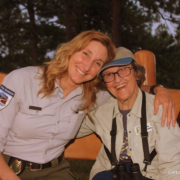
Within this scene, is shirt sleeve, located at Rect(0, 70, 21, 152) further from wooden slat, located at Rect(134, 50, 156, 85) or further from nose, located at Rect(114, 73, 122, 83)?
wooden slat, located at Rect(134, 50, 156, 85)

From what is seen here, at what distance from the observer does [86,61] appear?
2.70 m

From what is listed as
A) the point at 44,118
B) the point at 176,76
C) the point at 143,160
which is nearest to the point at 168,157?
the point at 143,160

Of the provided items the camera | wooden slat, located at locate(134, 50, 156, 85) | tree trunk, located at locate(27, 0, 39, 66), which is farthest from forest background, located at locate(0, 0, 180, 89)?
the camera

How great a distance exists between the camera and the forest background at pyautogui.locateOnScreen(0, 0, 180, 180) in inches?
517

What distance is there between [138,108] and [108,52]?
30.6 inches

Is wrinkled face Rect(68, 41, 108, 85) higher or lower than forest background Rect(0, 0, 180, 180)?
lower

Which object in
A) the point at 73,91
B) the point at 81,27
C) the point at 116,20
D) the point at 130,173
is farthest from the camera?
the point at 81,27

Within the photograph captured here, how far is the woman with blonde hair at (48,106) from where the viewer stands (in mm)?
2494

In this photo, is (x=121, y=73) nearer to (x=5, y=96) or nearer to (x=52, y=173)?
(x=5, y=96)

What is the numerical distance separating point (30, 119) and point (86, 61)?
90 centimetres

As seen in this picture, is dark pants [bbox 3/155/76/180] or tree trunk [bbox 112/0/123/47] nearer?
dark pants [bbox 3/155/76/180]

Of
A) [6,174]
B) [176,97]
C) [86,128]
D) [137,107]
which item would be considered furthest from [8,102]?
[176,97]

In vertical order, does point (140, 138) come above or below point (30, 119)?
below

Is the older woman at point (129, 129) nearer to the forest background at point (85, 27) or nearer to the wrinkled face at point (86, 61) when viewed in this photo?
the wrinkled face at point (86, 61)
